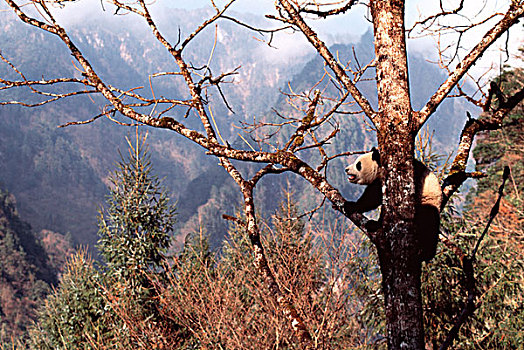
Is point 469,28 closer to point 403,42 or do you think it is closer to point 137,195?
point 403,42

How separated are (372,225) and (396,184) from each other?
23 cm

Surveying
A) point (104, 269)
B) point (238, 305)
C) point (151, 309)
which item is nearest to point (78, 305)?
point (104, 269)

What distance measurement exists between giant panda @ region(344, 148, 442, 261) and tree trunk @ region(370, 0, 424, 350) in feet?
0.34

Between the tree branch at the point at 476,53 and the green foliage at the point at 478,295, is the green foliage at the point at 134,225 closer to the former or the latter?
the green foliage at the point at 478,295

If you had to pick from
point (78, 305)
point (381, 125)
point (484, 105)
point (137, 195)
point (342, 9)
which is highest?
point (342, 9)

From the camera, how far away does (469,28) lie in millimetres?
3123

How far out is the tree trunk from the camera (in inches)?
75.8

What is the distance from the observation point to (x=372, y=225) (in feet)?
6.88

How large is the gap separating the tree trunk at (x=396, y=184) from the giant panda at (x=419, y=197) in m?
0.10

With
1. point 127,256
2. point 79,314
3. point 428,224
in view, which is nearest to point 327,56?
point 428,224

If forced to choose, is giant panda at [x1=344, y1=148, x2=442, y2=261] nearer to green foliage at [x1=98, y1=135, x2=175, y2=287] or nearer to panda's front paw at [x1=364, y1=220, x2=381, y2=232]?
panda's front paw at [x1=364, y1=220, x2=381, y2=232]

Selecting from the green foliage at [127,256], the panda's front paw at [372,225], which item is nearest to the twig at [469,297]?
the panda's front paw at [372,225]

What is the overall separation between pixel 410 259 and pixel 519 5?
1.49m

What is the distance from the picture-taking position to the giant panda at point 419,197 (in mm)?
2320
